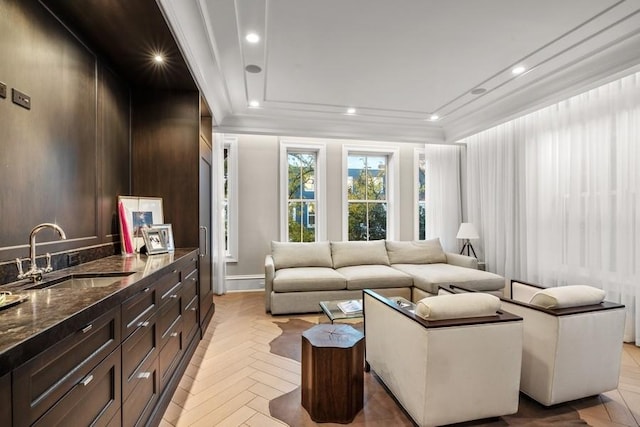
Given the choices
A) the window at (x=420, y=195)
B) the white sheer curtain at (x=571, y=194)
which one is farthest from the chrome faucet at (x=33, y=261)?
the window at (x=420, y=195)

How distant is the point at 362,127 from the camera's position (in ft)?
15.7

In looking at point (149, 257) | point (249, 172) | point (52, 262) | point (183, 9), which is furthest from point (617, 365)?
point (249, 172)

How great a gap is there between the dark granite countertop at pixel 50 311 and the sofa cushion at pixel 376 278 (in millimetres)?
2519

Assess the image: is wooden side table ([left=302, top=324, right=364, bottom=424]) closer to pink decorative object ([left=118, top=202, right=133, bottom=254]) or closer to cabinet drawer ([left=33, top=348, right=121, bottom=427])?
cabinet drawer ([left=33, top=348, right=121, bottom=427])

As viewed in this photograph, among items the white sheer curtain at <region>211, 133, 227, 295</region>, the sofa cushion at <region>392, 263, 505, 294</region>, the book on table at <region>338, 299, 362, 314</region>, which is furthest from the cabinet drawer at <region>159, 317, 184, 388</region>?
the sofa cushion at <region>392, 263, 505, 294</region>

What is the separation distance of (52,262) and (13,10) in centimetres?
131

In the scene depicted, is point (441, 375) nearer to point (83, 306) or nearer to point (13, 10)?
point (83, 306)

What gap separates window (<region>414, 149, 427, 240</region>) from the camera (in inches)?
214

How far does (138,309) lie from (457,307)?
165cm

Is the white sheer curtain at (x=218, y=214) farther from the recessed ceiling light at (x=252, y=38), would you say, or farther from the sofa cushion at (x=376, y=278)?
the recessed ceiling light at (x=252, y=38)

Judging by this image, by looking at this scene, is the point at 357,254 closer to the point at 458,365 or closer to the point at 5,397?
the point at 458,365

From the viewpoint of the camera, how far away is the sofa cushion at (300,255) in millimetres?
4262

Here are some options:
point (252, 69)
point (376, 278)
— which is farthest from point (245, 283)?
point (252, 69)

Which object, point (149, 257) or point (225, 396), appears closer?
point (225, 396)
